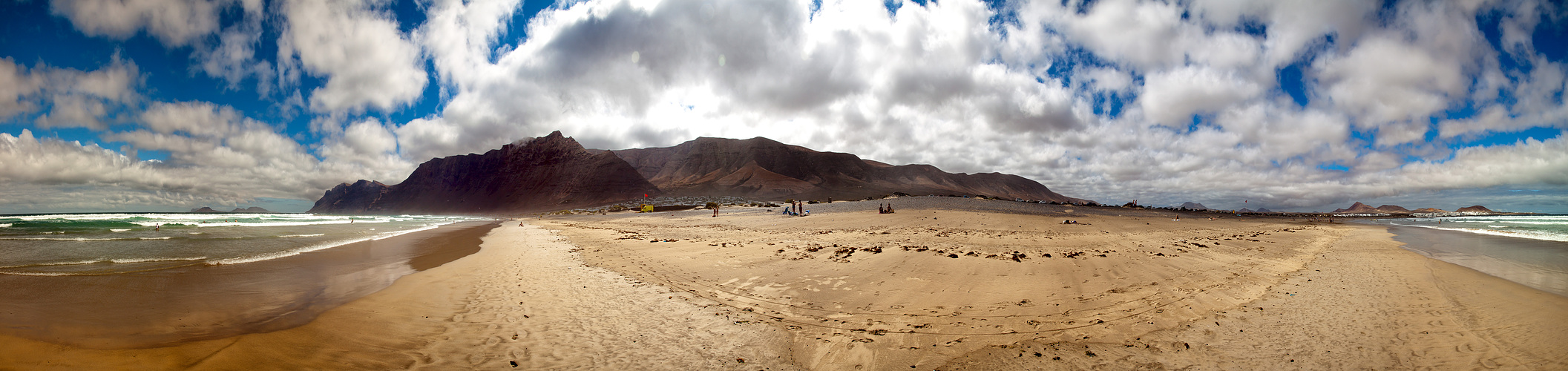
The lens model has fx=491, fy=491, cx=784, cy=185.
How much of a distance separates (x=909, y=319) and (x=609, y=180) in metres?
111

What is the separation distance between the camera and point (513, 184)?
427ft

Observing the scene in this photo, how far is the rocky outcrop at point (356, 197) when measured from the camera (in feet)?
561

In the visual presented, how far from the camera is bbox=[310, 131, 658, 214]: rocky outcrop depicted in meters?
109

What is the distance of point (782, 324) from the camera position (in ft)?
19.7

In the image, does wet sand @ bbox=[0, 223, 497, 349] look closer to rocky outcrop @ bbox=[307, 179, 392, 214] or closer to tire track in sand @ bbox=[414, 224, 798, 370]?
tire track in sand @ bbox=[414, 224, 798, 370]

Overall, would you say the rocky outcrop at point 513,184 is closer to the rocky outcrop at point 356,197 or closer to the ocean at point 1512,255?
the rocky outcrop at point 356,197

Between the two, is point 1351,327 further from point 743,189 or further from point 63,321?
point 743,189

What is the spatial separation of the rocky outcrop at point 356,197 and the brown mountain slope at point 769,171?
85414 mm

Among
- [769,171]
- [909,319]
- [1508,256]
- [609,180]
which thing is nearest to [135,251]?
[909,319]

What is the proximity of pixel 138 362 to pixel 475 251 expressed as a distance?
11834mm

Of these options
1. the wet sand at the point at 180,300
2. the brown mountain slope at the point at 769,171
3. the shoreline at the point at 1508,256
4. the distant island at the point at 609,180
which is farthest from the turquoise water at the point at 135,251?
the brown mountain slope at the point at 769,171

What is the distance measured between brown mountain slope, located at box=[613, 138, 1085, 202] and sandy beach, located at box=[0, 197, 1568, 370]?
13103cm

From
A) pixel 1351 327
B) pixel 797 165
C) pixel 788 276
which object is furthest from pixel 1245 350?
pixel 797 165

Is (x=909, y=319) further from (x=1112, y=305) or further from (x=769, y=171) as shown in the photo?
(x=769, y=171)
